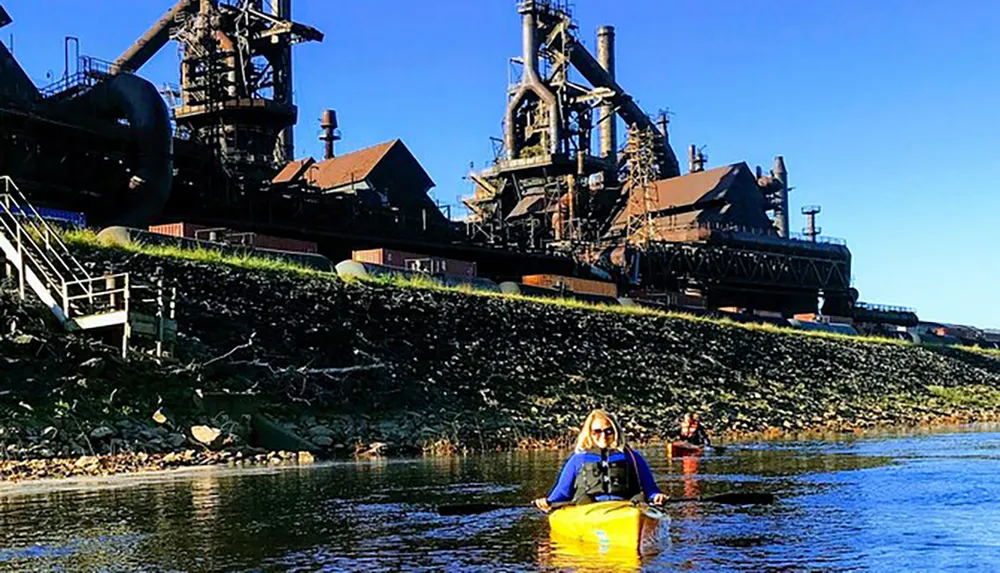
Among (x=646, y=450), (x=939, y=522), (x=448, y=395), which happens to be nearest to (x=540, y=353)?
(x=448, y=395)

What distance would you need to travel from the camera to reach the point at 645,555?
44.2 ft

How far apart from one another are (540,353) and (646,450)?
10.7 m

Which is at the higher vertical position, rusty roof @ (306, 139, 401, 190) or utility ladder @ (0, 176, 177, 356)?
rusty roof @ (306, 139, 401, 190)

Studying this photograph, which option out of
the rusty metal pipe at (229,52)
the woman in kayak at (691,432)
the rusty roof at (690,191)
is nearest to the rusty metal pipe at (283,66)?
the rusty metal pipe at (229,52)

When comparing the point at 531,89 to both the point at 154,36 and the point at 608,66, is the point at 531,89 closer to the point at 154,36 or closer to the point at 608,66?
the point at 608,66

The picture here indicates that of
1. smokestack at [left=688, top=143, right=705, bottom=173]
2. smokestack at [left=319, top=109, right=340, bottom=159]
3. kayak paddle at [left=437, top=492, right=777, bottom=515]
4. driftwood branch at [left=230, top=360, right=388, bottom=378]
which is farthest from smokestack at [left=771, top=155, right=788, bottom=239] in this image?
kayak paddle at [left=437, top=492, right=777, bottom=515]

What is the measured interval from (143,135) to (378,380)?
18.9 m

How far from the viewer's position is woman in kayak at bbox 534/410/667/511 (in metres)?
14.5

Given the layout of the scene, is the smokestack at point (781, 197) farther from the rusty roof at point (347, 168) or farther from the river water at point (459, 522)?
the river water at point (459, 522)

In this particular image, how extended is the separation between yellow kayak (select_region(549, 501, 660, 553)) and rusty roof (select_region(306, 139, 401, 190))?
64027 mm

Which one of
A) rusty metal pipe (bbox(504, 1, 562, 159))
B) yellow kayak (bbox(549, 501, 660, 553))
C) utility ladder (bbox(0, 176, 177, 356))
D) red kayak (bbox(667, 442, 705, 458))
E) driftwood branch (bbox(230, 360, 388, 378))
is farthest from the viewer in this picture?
rusty metal pipe (bbox(504, 1, 562, 159))

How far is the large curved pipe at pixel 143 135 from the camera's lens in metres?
47.2

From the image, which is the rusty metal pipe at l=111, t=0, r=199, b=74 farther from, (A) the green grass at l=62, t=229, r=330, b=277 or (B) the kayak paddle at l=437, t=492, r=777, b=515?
(B) the kayak paddle at l=437, t=492, r=777, b=515

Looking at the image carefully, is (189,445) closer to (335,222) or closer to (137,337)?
(137,337)
